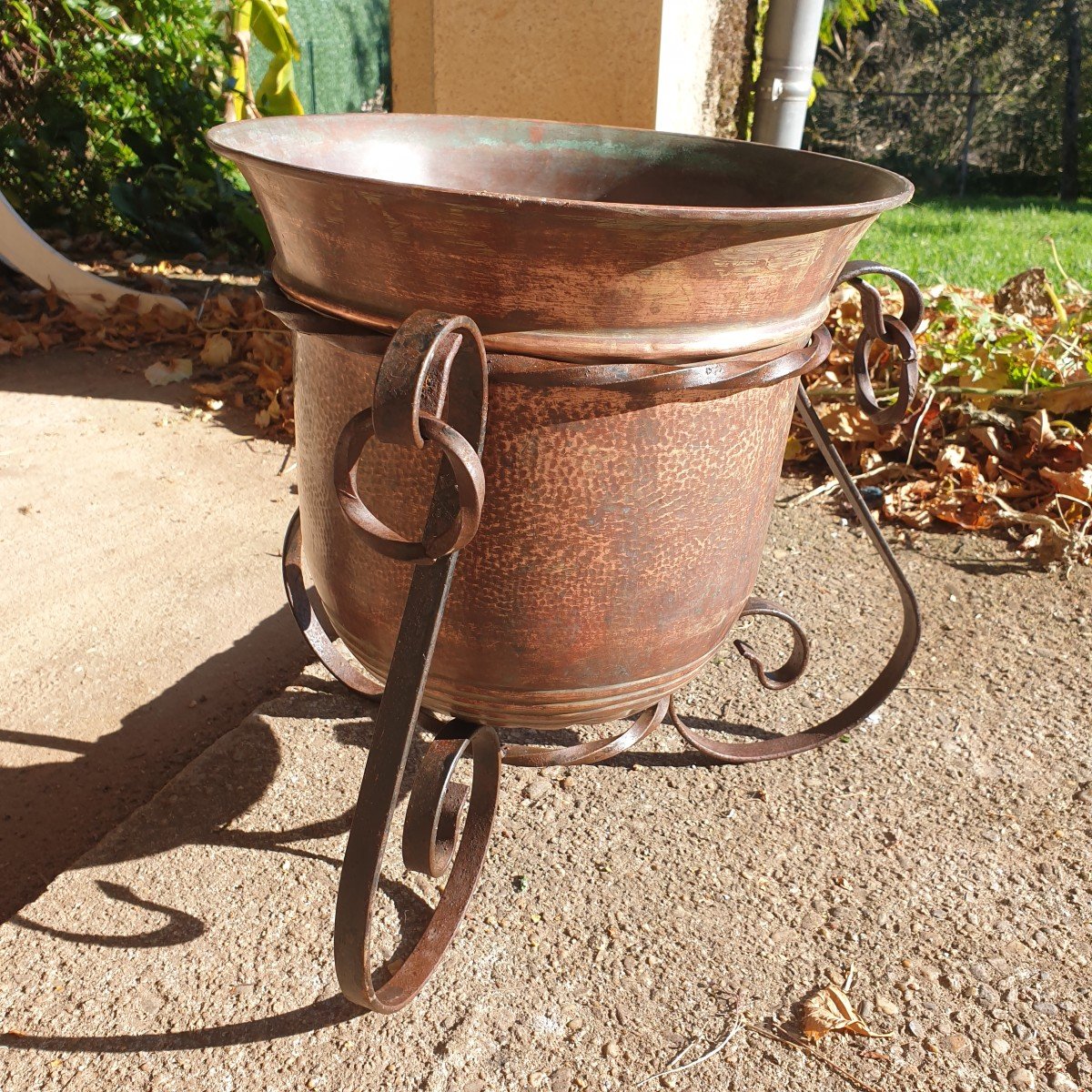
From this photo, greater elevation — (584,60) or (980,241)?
(584,60)

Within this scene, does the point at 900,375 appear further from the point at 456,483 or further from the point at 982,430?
the point at 982,430

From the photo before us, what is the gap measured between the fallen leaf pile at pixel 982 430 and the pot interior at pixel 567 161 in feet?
5.00

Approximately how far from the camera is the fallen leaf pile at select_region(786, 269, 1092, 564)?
3.04m

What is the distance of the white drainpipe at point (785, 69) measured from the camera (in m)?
3.58

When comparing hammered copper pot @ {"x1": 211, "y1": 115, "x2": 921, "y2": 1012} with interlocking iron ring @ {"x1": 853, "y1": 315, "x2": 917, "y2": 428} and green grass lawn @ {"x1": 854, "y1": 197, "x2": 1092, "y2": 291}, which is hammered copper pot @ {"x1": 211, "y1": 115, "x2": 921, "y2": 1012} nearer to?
interlocking iron ring @ {"x1": 853, "y1": 315, "x2": 917, "y2": 428}

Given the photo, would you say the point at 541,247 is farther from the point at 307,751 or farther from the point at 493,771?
the point at 307,751

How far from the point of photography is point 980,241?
281 inches

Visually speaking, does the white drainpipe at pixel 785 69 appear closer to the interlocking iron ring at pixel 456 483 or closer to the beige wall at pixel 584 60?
the beige wall at pixel 584 60

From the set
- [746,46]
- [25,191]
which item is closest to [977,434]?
[746,46]

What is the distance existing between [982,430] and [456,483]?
2.55 m

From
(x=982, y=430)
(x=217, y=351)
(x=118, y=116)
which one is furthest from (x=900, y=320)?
A: (x=118, y=116)

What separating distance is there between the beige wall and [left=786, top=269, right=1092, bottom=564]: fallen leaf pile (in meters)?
0.87

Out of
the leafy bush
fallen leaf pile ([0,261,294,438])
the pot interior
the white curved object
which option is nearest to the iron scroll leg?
the pot interior

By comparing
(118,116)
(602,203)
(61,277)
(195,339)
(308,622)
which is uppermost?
(602,203)
